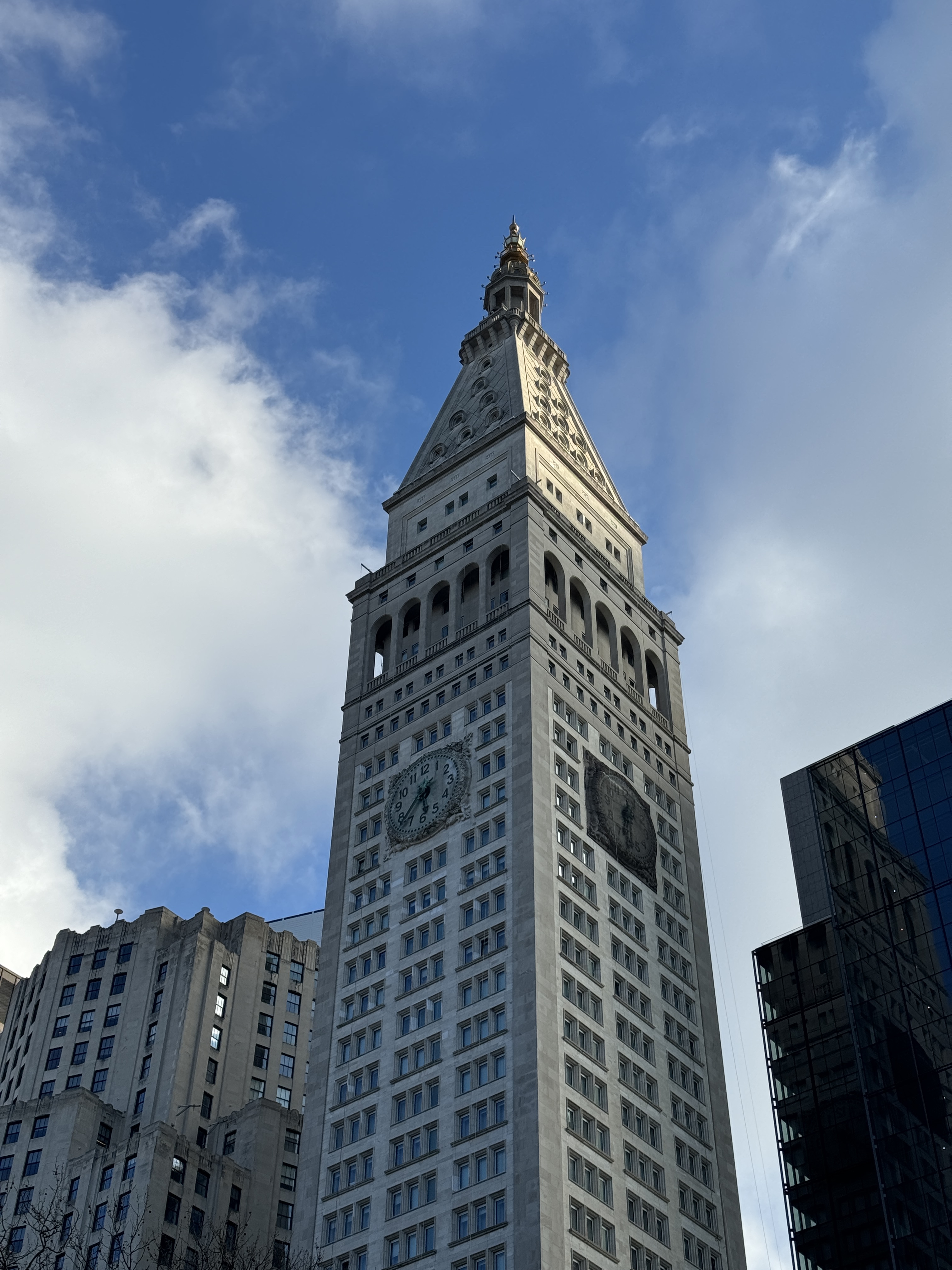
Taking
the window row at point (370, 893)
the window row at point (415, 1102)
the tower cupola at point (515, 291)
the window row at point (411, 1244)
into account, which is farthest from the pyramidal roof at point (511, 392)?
the window row at point (411, 1244)

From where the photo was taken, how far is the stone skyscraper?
8312 cm

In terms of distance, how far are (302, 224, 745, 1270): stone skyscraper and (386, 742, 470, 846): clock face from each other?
0.18 meters

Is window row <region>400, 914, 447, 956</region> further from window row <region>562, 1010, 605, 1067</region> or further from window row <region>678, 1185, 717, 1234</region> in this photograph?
window row <region>678, 1185, 717, 1234</region>

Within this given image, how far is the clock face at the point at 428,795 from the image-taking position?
99500 millimetres

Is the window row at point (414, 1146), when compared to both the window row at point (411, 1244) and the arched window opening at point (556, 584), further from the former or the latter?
the arched window opening at point (556, 584)

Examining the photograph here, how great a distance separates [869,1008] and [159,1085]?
55.5 m

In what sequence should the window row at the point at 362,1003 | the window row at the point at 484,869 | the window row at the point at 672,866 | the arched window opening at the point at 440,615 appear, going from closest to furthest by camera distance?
the window row at the point at 484,869, the window row at the point at 362,1003, the window row at the point at 672,866, the arched window opening at the point at 440,615

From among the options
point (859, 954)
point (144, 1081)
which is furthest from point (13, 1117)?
point (859, 954)

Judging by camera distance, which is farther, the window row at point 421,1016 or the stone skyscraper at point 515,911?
the window row at point 421,1016

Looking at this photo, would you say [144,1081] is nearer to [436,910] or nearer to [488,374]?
[436,910]

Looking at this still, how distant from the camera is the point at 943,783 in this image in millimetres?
98000

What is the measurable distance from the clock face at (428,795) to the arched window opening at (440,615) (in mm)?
11114

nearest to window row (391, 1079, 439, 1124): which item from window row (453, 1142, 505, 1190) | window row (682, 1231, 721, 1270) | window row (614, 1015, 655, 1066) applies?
window row (453, 1142, 505, 1190)

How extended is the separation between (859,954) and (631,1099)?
16.4 m
